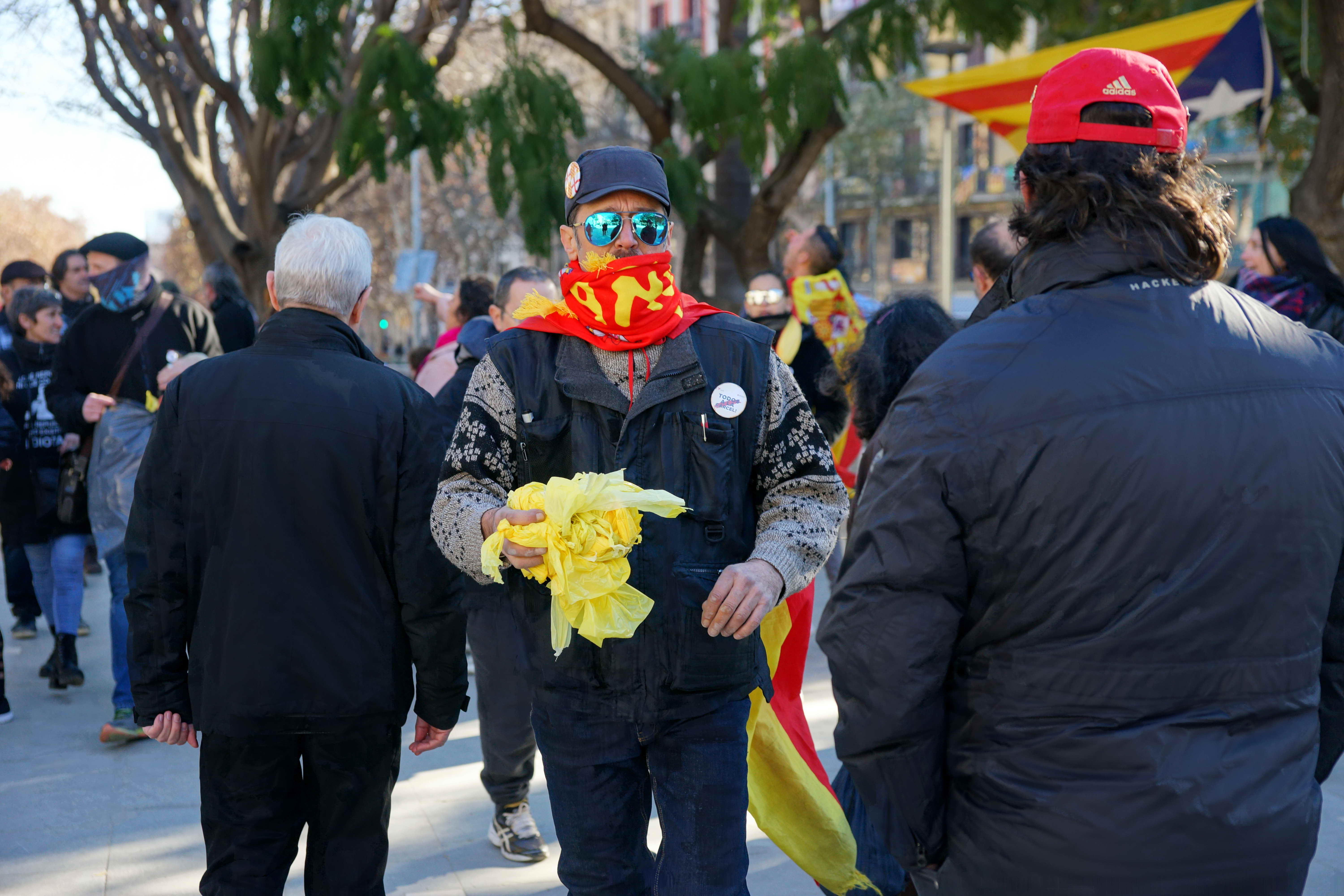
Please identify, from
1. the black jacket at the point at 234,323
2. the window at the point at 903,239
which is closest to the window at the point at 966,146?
the window at the point at 903,239

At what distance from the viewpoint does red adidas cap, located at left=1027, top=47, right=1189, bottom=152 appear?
5.77 ft

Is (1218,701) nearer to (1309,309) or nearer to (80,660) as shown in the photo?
(1309,309)

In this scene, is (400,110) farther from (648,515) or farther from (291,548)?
(648,515)

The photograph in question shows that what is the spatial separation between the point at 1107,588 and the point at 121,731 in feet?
15.5

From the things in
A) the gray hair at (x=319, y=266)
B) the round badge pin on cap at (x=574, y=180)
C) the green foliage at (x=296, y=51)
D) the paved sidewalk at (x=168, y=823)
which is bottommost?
the paved sidewalk at (x=168, y=823)

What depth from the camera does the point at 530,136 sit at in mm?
10977

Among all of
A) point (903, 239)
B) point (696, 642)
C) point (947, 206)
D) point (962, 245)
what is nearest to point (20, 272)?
point (696, 642)

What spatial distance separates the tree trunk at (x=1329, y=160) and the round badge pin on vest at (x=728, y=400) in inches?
314

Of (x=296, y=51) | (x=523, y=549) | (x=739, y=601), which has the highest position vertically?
(x=296, y=51)

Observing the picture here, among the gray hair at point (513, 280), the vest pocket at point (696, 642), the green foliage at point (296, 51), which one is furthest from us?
the green foliage at point (296, 51)

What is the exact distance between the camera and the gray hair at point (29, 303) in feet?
21.8

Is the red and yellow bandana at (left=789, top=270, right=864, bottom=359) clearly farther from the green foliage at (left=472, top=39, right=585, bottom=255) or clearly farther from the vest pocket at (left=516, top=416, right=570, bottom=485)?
the green foliage at (left=472, top=39, right=585, bottom=255)

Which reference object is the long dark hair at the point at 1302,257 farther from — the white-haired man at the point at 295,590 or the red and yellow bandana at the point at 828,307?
the white-haired man at the point at 295,590

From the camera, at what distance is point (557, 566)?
2.20 meters
